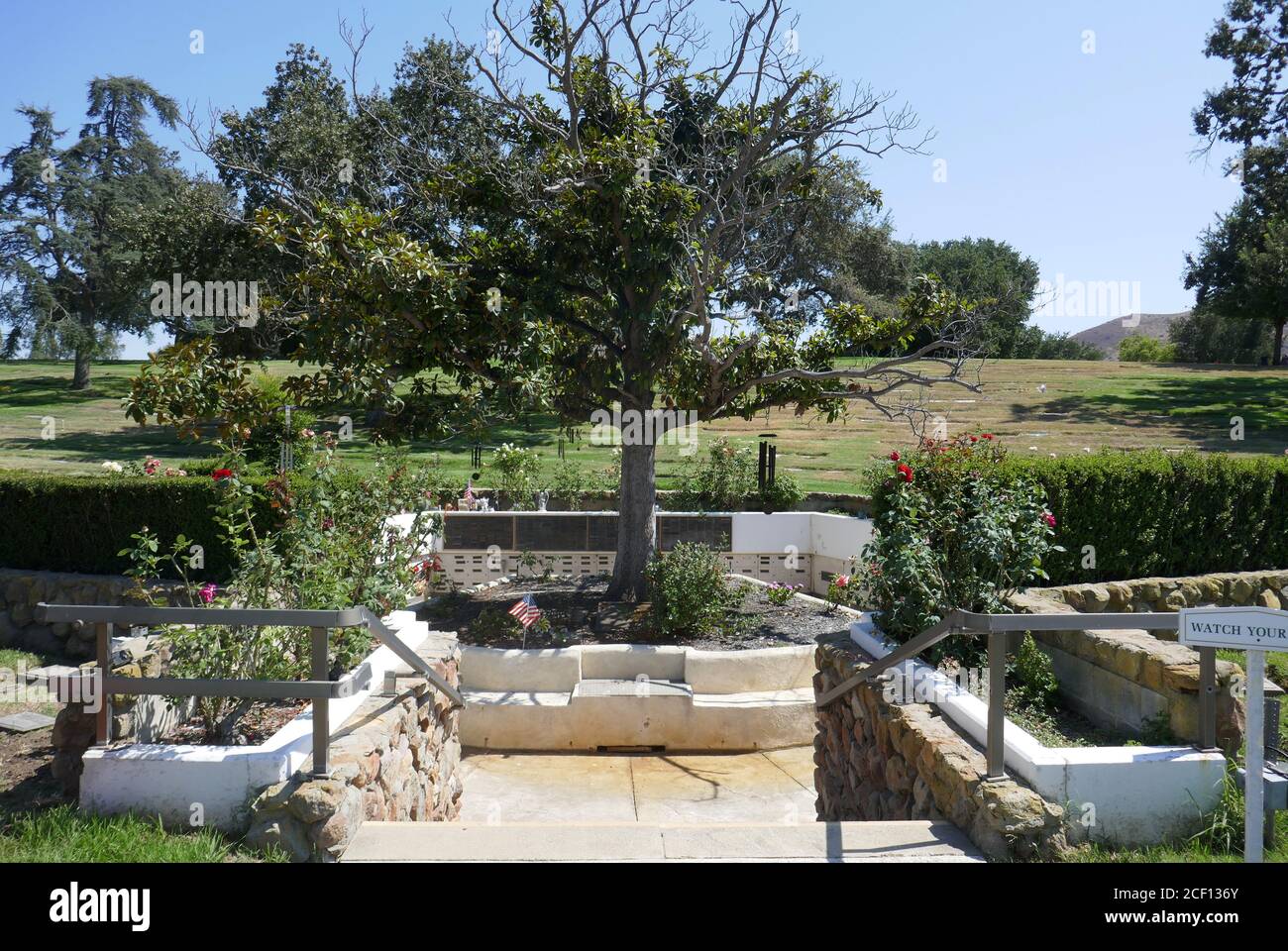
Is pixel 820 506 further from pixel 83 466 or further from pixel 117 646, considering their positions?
pixel 83 466

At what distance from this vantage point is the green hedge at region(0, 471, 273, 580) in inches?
436

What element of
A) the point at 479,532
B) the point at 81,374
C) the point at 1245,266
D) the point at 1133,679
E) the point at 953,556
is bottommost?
the point at 1133,679

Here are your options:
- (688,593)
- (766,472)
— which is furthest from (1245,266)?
(688,593)

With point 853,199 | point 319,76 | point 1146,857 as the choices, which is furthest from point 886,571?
point 319,76

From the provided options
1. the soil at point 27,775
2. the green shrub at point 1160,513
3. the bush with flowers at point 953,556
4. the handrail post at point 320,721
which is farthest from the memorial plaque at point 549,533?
the handrail post at point 320,721

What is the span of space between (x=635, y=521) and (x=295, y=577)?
4.58 metres

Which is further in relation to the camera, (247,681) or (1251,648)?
(247,681)

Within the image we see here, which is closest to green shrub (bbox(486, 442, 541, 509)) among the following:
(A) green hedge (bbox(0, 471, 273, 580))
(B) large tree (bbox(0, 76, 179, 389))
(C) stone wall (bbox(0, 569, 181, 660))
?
(A) green hedge (bbox(0, 471, 273, 580))

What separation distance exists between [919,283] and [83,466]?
16604 millimetres

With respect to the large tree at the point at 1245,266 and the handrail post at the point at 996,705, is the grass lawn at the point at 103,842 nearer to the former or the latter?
the handrail post at the point at 996,705

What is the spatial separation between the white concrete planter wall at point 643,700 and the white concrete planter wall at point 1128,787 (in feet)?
13.5

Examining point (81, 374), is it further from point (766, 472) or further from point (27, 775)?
point (27, 775)

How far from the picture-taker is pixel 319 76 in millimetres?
26828

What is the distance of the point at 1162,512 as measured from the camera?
10.5 meters
